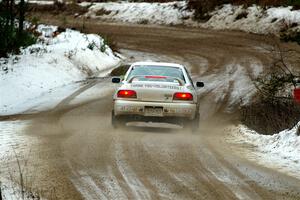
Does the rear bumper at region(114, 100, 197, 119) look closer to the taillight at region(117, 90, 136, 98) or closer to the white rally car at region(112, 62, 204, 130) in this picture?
the white rally car at region(112, 62, 204, 130)

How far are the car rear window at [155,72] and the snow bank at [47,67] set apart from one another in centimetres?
440

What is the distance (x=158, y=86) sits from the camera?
12.4 metres

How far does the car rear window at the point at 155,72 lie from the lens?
12.9 meters

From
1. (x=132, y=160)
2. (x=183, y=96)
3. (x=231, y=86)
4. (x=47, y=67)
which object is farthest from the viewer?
(x=47, y=67)

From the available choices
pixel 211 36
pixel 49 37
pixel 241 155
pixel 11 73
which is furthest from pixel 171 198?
pixel 211 36

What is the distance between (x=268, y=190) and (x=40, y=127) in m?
6.49

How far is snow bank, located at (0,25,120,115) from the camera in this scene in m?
18.8

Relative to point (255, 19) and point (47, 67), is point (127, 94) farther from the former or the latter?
point (255, 19)

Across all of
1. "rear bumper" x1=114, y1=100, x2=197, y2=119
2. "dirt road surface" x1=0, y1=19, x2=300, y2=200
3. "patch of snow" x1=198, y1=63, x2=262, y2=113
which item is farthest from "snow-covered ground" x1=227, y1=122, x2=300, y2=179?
"patch of snow" x1=198, y1=63, x2=262, y2=113

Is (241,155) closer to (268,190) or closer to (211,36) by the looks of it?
(268,190)

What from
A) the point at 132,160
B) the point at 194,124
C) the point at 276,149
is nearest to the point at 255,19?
the point at 194,124

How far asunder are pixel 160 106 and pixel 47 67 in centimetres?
989

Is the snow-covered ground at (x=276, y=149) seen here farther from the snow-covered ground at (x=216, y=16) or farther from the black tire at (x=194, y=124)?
the snow-covered ground at (x=216, y=16)

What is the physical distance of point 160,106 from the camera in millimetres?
12266
